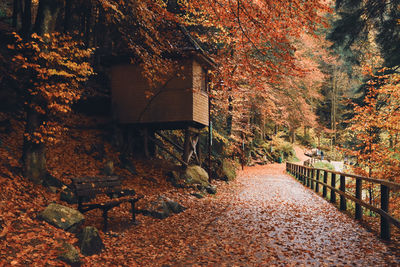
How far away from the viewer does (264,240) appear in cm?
663

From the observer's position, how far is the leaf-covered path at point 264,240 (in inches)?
211

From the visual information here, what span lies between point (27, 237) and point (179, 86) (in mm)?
10601

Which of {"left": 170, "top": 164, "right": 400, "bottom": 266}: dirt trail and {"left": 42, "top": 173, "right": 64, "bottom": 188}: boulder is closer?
{"left": 170, "top": 164, "right": 400, "bottom": 266}: dirt trail

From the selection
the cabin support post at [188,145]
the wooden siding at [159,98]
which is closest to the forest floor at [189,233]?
the cabin support post at [188,145]

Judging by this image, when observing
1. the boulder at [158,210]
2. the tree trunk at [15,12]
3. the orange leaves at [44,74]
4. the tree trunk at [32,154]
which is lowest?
the boulder at [158,210]

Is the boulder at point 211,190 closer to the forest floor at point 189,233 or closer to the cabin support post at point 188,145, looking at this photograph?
the cabin support post at point 188,145

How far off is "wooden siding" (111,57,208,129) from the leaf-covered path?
5.66 meters

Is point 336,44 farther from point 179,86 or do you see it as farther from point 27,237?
point 27,237

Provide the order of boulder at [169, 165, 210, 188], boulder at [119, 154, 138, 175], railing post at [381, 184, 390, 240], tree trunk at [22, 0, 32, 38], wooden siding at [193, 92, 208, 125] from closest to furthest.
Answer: railing post at [381, 184, 390, 240] → tree trunk at [22, 0, 32, 38] → boulder at [119, 154, 138, 175] → boulder at [169, 165, 210, 188] → wooden siding at [193, 92, 208, 125]

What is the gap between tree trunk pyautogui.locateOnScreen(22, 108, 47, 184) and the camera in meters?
7.91

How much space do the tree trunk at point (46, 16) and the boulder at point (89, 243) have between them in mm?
5616

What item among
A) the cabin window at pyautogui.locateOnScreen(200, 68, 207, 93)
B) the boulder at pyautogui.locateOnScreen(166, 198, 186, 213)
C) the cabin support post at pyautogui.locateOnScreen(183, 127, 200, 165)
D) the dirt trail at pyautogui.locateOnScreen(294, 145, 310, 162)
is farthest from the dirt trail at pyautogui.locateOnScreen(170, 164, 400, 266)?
the dirt trail at pyautogui.locateOnScreen(294, 145, 310, 162)

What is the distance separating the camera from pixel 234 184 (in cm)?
1789

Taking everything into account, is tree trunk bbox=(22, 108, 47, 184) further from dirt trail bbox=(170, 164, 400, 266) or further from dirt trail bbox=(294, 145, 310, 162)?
dirt trail bbox=(294, 145, 310, 162)
